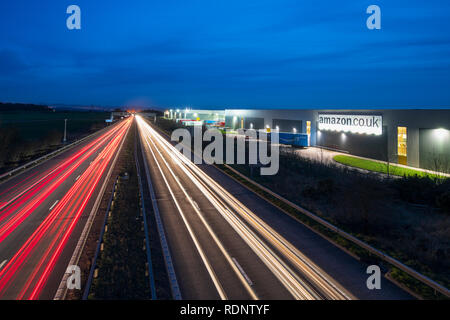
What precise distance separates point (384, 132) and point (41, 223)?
1265 inches

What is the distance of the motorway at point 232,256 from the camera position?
8.65 meters

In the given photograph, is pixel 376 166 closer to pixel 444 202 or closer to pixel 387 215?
pixel 444 202

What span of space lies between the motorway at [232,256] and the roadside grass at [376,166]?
15018 mm

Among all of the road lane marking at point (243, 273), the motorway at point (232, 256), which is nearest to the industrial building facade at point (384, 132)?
the motorway at point (232, 256)

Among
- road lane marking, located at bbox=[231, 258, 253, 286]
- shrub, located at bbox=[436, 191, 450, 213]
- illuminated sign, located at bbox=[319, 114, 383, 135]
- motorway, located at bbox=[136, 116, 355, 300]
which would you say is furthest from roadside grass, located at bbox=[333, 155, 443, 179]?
road lane marking, located at bbox=[231, 258, 253, 286]

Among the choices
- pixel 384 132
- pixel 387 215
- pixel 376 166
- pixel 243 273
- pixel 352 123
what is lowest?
pixel 243 273

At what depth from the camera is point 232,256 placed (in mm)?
10922

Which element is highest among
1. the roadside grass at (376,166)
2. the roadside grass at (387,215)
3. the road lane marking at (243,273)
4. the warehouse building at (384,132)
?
the warehouse building at (384,132)

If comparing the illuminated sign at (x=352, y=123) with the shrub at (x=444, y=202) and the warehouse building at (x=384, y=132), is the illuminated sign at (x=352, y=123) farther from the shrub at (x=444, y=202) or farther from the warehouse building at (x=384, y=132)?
the shrub at (x=444, y=202)

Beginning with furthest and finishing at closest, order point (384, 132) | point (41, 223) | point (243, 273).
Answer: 1. point (384, 132)
2. point (41, 223)
3. point (243, 273)

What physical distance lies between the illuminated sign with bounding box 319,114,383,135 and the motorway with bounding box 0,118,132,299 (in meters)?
28.6

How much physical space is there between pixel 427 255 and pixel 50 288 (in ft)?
42.4

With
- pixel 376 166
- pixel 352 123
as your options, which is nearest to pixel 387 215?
pixel 376 166

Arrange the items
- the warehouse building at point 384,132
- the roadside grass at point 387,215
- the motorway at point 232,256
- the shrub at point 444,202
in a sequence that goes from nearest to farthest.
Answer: the motorway at point 232,256 → the roadside grass at point 387,215 → the shrub at point 444,202 → the warehouse building at point 384,132
